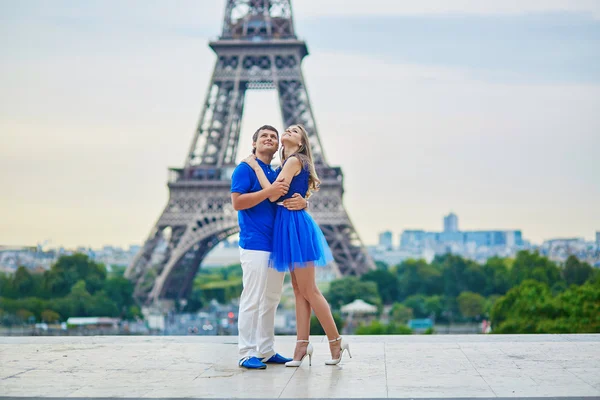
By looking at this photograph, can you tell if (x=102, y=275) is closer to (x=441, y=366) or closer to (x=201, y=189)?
(x=201, y=189)

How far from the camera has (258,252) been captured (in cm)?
804

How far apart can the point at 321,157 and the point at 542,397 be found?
1435 inches

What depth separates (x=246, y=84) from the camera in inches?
1727

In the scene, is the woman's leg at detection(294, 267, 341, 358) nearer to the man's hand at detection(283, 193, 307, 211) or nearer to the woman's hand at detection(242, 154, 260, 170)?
the man's hand at detection(283, 193, 307, 211)

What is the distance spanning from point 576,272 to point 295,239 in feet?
156

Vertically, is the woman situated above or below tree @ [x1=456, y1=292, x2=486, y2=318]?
above

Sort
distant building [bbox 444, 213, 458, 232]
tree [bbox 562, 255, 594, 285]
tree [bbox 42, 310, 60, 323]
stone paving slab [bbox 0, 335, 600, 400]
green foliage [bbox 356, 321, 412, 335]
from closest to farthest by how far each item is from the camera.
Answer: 1. stone paving slab [bbox 0, 335, 600, 400]
2. green foliage [bbox 356, 321, 412, 335]
3. tree [bbox 42, 310, 60, 323]
4. tree [bbox 562, 255, 594, 285]
5. distant building [bbox 444, 213, 458, 232]

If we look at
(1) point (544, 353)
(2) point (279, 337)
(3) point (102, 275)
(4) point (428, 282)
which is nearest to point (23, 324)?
(3) point (102, 275)

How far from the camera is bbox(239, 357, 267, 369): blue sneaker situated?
784cm

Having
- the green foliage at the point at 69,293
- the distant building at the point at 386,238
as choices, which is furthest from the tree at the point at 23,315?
the distant building at the point at 386,238

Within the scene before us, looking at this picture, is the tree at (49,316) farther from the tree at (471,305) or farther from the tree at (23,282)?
the tree at (471,305)

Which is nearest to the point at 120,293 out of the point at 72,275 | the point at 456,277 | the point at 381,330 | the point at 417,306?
the point at 72,275

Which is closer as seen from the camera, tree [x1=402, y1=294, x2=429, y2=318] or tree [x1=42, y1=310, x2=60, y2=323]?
tree [x1=42, y1=310, x2=60, y2=323]

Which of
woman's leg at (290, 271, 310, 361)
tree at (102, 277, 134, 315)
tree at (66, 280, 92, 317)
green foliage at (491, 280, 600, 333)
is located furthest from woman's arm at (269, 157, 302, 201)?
tree at (66, 280, 92, 317)
